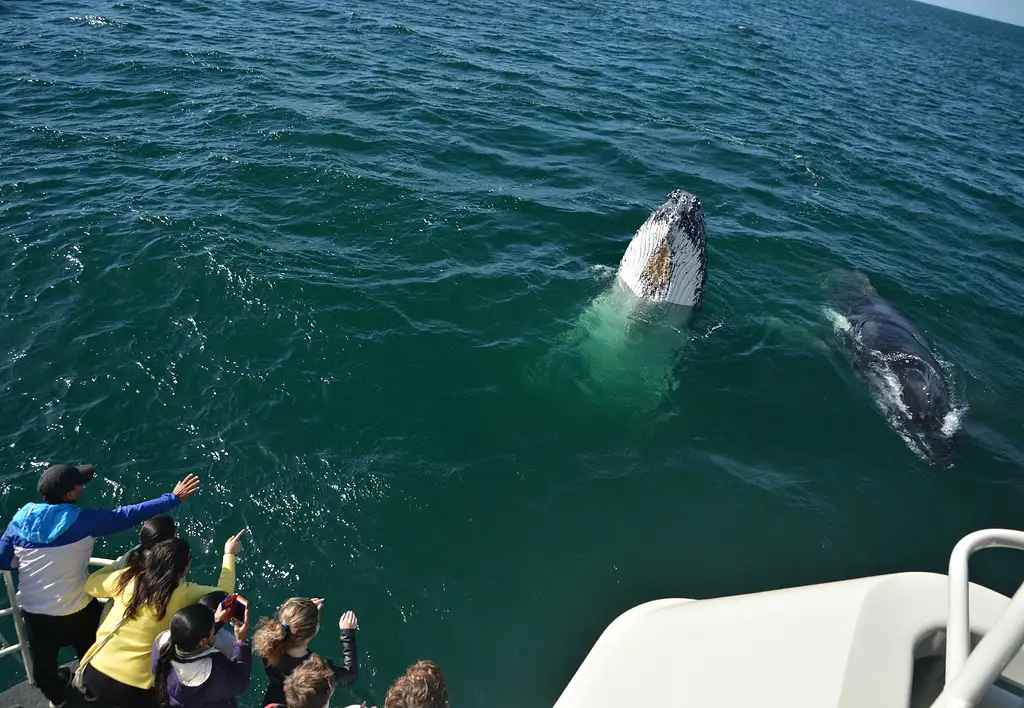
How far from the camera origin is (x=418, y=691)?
559cm

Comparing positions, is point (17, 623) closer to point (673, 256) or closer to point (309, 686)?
point (309, 686)

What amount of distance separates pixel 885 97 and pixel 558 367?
33622mm

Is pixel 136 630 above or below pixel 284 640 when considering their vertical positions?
below

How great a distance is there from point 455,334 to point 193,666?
941 centimetres

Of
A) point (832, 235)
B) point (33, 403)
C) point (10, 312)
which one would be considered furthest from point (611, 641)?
point (832, 235)

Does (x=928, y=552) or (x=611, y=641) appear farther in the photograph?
(x=928, y=552)

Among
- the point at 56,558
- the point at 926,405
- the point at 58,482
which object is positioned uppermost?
the point at 58,482

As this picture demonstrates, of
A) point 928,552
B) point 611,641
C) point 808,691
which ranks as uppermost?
point 808,691

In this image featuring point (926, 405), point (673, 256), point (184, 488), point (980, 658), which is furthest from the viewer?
point (673, 256)

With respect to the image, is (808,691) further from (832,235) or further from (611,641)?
(832,235)

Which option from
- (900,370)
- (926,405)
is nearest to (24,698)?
(926,405)

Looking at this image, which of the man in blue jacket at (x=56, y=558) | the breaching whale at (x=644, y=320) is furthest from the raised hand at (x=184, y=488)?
the breaching whale at (x=644, y=320)

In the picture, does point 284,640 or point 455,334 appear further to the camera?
point 455,334

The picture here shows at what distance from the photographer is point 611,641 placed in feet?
16.0
